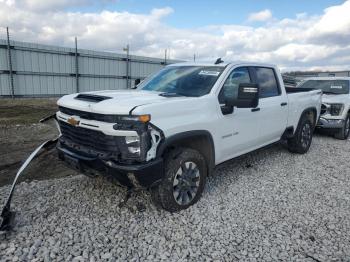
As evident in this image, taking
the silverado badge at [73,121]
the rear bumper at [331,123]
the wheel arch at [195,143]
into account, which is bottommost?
the rear bumper at [331,123]

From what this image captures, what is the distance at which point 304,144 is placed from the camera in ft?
21.4

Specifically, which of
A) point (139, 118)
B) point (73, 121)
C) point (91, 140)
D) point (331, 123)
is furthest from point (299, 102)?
point (73, 121)

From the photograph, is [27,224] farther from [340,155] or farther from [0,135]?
[340,155]

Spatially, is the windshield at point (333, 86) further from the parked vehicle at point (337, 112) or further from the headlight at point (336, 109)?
the headlight at point (336, 109)

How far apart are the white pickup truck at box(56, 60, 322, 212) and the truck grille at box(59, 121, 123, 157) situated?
11 mm

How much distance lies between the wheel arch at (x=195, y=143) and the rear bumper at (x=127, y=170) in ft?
0.61

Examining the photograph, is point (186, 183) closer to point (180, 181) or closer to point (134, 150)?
point (180, 181)

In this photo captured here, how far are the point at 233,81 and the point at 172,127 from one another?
5.12ft

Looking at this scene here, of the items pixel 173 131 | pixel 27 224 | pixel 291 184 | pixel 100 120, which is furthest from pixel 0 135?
pixel 291 184

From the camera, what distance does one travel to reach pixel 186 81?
4.37 metres

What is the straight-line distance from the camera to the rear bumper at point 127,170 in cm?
309

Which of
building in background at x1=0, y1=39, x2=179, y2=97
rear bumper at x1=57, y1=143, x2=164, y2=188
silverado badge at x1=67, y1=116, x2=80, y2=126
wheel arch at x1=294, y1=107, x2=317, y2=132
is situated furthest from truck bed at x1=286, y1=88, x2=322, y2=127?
building in background at x1=0, y1=39, x2=179, y2=97

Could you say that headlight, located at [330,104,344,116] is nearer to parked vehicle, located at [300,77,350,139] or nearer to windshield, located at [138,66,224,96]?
parked vehicle, located at [300,77,350,139]

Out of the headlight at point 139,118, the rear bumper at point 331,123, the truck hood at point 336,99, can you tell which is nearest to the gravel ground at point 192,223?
the headlight at point 139,118
